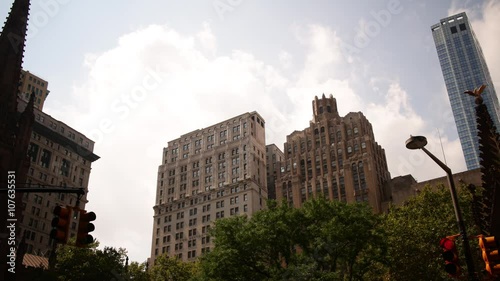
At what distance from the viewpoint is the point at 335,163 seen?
96938 millimetres

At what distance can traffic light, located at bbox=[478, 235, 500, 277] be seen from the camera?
11.7m

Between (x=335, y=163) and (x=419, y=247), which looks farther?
(x=335, y=163)

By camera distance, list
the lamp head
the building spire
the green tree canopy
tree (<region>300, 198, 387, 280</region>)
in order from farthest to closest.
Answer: the building spire < the green tree canopy < tree (<region>300, 198, 387, 280</region>) < the lamp head

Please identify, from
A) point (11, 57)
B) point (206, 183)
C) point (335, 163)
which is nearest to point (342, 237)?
point (11, 57)

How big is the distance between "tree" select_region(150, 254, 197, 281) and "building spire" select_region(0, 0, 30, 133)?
28817 mm

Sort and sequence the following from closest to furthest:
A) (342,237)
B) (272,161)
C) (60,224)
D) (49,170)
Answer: (60,224) < (342,237) < (49,170) < (272,161)

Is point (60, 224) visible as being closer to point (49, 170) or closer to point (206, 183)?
point (49, 170)

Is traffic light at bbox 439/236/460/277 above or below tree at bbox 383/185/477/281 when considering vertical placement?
below

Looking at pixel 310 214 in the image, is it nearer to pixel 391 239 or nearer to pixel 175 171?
pixel 391 239

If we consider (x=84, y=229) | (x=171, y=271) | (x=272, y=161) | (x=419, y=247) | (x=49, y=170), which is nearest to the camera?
(x=84, y=229)

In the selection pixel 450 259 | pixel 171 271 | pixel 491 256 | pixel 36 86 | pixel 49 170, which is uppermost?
pixel 36 86

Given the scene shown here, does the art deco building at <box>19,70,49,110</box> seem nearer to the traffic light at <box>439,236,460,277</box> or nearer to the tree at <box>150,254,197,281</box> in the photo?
the tree at <box>150,254,197,281</box>

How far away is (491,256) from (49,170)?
10533 cm

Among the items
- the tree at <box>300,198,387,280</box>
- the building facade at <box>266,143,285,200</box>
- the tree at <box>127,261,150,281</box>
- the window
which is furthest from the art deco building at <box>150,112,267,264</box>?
the tree at <box>300,198,387,280</box>
